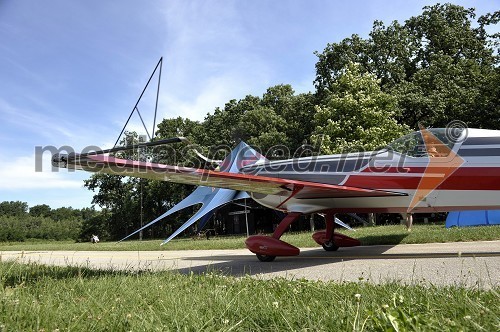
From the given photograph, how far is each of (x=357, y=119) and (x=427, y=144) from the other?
1890 centimetres

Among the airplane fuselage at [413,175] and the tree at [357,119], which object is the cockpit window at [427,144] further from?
the tree at [357,119]

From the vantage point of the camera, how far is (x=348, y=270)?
620 cm

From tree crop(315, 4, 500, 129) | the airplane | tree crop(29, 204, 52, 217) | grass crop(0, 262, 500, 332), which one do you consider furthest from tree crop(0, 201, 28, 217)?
grass crop(0, 262, 500, 332)

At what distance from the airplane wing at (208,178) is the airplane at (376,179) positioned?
2cm

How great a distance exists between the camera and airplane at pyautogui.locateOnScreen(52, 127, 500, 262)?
721cm

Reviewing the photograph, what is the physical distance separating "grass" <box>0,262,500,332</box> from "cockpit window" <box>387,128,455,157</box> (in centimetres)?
485

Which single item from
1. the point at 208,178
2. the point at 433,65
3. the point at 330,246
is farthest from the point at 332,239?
the point at 433,65

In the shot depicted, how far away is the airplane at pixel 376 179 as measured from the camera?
721 cm

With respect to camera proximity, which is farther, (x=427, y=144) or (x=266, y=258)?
(x=266, y=258)

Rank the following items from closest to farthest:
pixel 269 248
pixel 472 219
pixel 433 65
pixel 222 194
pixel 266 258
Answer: pixel 269 248 < pixel 266 258 < pixel 222 194 < pixel 472 219 < pixel 433 65

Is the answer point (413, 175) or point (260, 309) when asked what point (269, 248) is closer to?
point (413, 175)

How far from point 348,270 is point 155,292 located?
3363 millimetres

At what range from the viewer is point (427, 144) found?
7.92m

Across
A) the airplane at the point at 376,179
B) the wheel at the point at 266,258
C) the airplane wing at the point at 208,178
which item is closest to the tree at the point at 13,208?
the wheel at the point at 266,258
